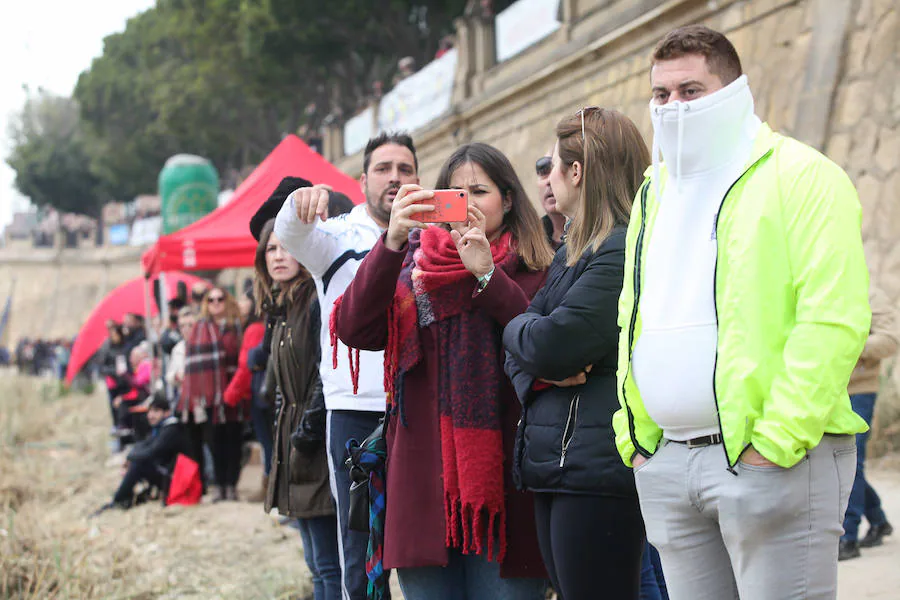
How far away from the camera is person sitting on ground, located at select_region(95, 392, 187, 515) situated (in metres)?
8.95

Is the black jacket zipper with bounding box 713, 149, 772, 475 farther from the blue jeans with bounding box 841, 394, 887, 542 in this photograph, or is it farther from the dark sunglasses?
the blue jeans with bounding box 841, 394, 887, 542

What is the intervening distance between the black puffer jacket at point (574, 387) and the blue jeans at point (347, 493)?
105cm

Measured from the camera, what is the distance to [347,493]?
359 cm

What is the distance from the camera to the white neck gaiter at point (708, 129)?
2186 mm

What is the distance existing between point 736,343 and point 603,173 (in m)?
0.85

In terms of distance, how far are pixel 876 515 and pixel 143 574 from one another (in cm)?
423

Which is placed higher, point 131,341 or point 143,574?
point 131,341

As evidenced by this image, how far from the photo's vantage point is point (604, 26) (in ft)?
42.8

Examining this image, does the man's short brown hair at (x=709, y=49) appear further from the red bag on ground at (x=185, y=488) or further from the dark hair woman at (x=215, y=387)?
the red bag on ground at (x=185, y=488)

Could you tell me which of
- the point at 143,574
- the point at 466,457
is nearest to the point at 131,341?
the point at 143,574

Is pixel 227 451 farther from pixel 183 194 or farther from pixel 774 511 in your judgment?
pixel 183 194

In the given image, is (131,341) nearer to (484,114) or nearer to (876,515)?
(484,114)

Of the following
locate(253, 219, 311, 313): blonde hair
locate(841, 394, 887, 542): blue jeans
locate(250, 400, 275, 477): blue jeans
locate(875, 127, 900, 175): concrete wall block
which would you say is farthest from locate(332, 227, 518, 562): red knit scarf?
locate(875, 127, 900, 175): concrete wall block

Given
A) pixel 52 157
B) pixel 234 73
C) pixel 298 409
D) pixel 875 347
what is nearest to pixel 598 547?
pixel 298 409
